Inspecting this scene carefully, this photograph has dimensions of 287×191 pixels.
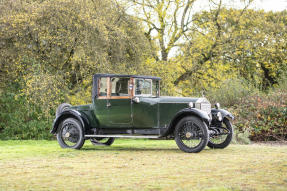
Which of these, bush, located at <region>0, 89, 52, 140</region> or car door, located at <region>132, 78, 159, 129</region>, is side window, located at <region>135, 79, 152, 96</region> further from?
bush, located at <region>0, 89, 52, 140</region>

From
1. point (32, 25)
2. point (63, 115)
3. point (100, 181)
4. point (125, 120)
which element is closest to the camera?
point (100, 181)

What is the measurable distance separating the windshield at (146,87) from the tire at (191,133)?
1361mm

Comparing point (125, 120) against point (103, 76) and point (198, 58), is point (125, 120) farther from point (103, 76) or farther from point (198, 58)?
point (198, 58)

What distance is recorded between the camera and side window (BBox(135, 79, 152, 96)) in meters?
10.3

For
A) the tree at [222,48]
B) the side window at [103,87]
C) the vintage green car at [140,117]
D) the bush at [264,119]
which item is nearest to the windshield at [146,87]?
the vintage green car at [140,117]

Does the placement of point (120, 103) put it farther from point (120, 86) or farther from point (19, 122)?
point (19, 122)

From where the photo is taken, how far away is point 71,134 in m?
10.7

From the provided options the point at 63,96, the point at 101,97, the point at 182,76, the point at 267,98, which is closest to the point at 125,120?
the point at 101,97

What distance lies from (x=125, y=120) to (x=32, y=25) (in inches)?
190

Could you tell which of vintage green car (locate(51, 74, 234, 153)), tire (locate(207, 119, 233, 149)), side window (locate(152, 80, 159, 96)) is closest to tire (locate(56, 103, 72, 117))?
vintage green car (locate(51, 74, 234, 153))

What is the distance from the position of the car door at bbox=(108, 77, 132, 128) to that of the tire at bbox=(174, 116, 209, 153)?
134 centimetres

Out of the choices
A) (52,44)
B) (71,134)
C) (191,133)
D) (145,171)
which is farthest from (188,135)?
(52,44)

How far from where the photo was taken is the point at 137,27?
16.2 metres

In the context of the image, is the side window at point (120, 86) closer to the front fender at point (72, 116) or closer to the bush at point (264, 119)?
the front fender at point (72, 116)
